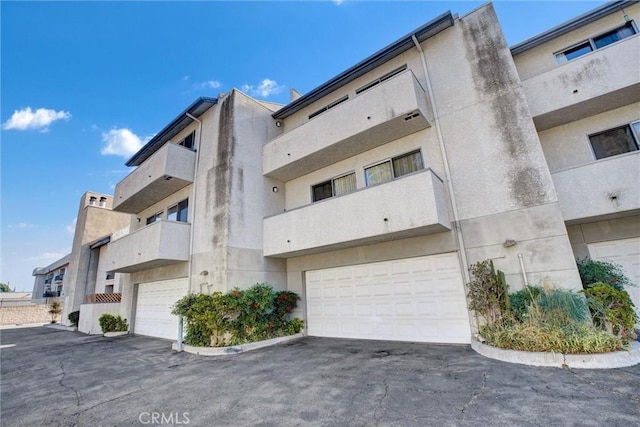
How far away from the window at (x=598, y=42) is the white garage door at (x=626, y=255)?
5.57m

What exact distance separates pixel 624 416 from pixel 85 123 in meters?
20.3

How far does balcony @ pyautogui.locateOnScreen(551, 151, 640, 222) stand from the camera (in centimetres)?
646

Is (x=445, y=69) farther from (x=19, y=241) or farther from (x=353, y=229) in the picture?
(x=19, y=241)

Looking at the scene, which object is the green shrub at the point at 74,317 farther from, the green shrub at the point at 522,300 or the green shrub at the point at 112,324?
the green shrub at the point at 522,300

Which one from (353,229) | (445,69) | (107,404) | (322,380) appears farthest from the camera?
(445,69)

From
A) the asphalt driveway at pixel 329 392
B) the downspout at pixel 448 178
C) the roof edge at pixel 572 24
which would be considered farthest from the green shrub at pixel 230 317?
the roof edge at pixel 572 24

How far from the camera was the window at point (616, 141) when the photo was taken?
7.26m

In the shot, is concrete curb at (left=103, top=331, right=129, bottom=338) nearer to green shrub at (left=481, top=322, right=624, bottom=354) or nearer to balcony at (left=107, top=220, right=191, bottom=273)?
balcony at (left=107, top=220, right=191, bottom=273)

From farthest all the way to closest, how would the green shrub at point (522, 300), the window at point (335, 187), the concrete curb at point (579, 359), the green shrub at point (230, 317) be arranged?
the window at point (335, 187)
the green shrub at point (230, 317)
the green shrub at point (522, 300)
the concrete curb at point (579, 359)

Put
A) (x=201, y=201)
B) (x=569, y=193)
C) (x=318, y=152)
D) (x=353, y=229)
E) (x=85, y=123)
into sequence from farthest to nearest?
(x=85, y=123), (x=201, y=201), (x=318, y=152), (x=353, y=229), (x=569, y=193)

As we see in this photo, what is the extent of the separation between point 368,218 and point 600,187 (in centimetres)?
568

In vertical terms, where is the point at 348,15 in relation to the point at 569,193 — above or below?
above

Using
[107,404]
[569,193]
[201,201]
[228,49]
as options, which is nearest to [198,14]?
[228,49]

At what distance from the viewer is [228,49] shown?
12.5 metres
